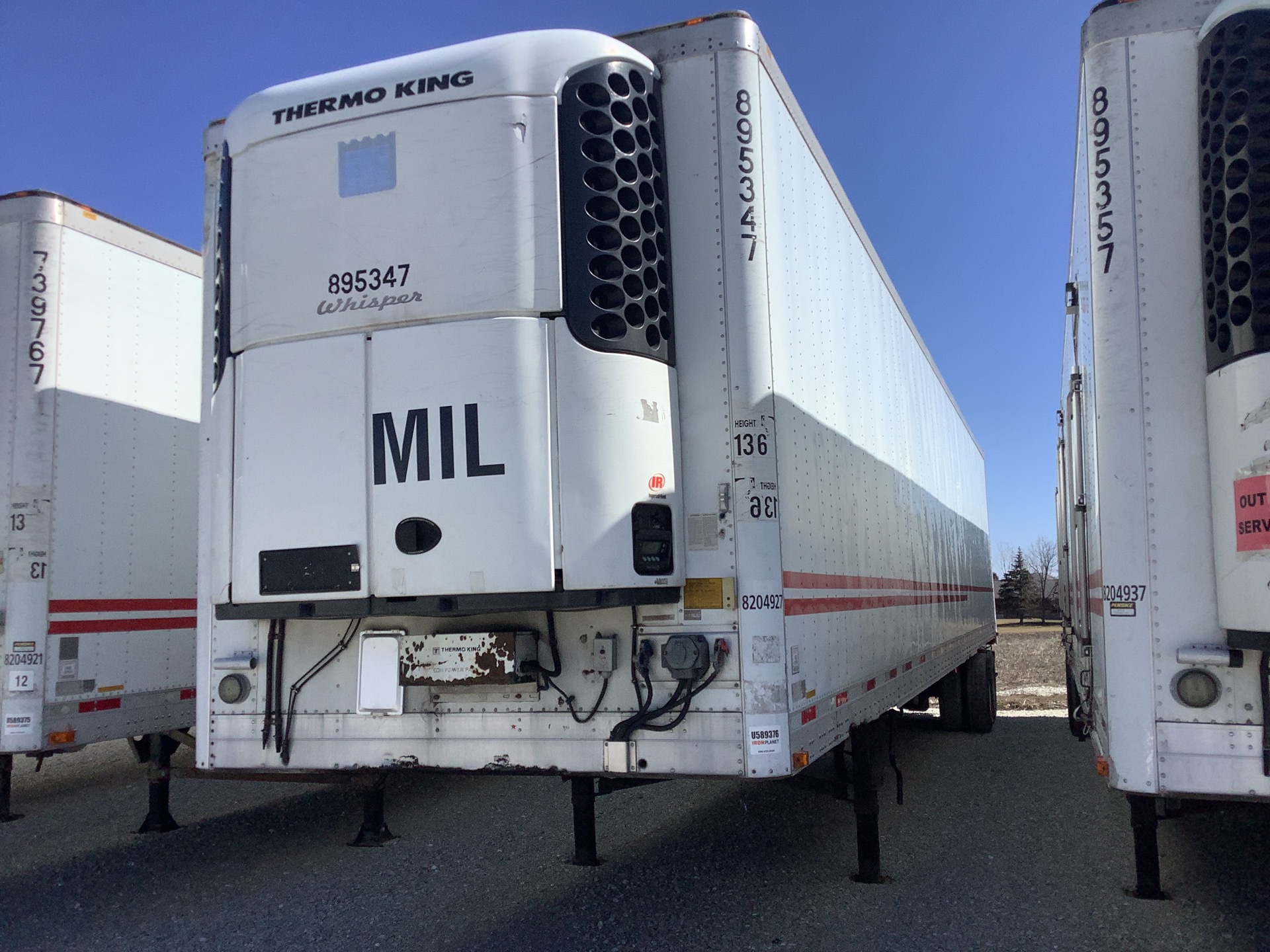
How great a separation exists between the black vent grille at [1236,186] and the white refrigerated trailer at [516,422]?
64.2 inches

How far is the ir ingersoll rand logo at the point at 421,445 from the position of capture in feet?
12.8

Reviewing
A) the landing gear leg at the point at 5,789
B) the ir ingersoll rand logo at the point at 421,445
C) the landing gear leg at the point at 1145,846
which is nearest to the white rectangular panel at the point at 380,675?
the ir ingersoll rand logo at the point at 421,445

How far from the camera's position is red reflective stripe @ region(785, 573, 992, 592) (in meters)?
4.35

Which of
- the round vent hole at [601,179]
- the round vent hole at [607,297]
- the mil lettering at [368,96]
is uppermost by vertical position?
the mil lettering at [368,96]

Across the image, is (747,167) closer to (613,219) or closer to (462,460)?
(613,219)

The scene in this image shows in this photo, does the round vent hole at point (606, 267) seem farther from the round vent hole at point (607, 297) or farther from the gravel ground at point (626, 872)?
the gravel ground at point (626, 872)

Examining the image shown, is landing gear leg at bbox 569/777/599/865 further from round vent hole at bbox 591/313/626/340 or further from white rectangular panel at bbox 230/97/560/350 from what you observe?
white rectangular panel at bbox 230/97/560/350

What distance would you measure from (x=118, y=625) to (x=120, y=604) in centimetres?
14

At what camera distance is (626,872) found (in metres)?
5.79

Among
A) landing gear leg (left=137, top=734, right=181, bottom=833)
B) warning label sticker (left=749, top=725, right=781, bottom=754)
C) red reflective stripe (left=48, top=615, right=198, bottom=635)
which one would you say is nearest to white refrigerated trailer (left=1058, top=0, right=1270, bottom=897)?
warning label sticker (left=749, top=725, right=781, bottom=754)

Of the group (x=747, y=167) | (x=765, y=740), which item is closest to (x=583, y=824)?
(x=765, y=740)

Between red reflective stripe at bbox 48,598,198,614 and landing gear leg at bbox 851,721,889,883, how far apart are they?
13.0 ft

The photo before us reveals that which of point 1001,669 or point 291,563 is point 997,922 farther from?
point 1001,669

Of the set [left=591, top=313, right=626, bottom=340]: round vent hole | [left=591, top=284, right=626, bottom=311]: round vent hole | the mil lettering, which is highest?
the mil lettering
